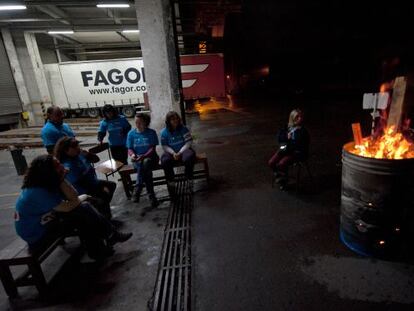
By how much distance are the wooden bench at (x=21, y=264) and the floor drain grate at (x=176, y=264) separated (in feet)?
4.47

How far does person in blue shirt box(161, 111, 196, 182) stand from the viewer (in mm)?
5023

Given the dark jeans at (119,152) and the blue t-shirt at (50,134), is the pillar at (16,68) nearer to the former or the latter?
the blue t-shirt at (50,134)

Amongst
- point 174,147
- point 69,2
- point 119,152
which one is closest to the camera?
point 174,147

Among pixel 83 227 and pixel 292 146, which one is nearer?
pixel 83 227

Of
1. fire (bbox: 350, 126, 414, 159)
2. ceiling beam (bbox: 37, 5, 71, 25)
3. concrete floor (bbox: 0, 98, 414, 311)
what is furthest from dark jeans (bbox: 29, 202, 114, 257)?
ceiling beam (bbox: 37, 5, 71, 25)

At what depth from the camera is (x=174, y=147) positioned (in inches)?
204

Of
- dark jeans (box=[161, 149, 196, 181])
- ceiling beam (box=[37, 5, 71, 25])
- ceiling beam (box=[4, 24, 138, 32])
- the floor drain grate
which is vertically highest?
ceiling beam (box=[37, 5, 71, 25])

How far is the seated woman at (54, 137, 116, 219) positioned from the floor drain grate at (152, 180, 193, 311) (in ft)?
3.84

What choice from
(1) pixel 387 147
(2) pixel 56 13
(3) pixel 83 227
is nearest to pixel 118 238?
(3) pixel 83 227

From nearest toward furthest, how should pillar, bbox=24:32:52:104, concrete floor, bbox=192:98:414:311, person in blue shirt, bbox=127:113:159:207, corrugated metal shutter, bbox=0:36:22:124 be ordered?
concrete floor, bbox=192:98:414:311
person in blue shirt, bbox=127:113:159:207
corrugated metal shutter, bbox=0:36:22:124
pillar, bbox=24:32:52:104

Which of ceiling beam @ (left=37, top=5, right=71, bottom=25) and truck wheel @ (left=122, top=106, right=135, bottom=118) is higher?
ceiling beam @ (left=37, top=5, right=71, bottom=25)

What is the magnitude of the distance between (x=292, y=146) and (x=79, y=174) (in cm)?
380

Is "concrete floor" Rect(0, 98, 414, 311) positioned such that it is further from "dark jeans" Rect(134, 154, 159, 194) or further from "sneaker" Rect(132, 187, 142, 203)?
"dark jeans" Rect(134, 154, 159, 194)

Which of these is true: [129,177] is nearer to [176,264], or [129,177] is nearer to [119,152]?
[119,152]
